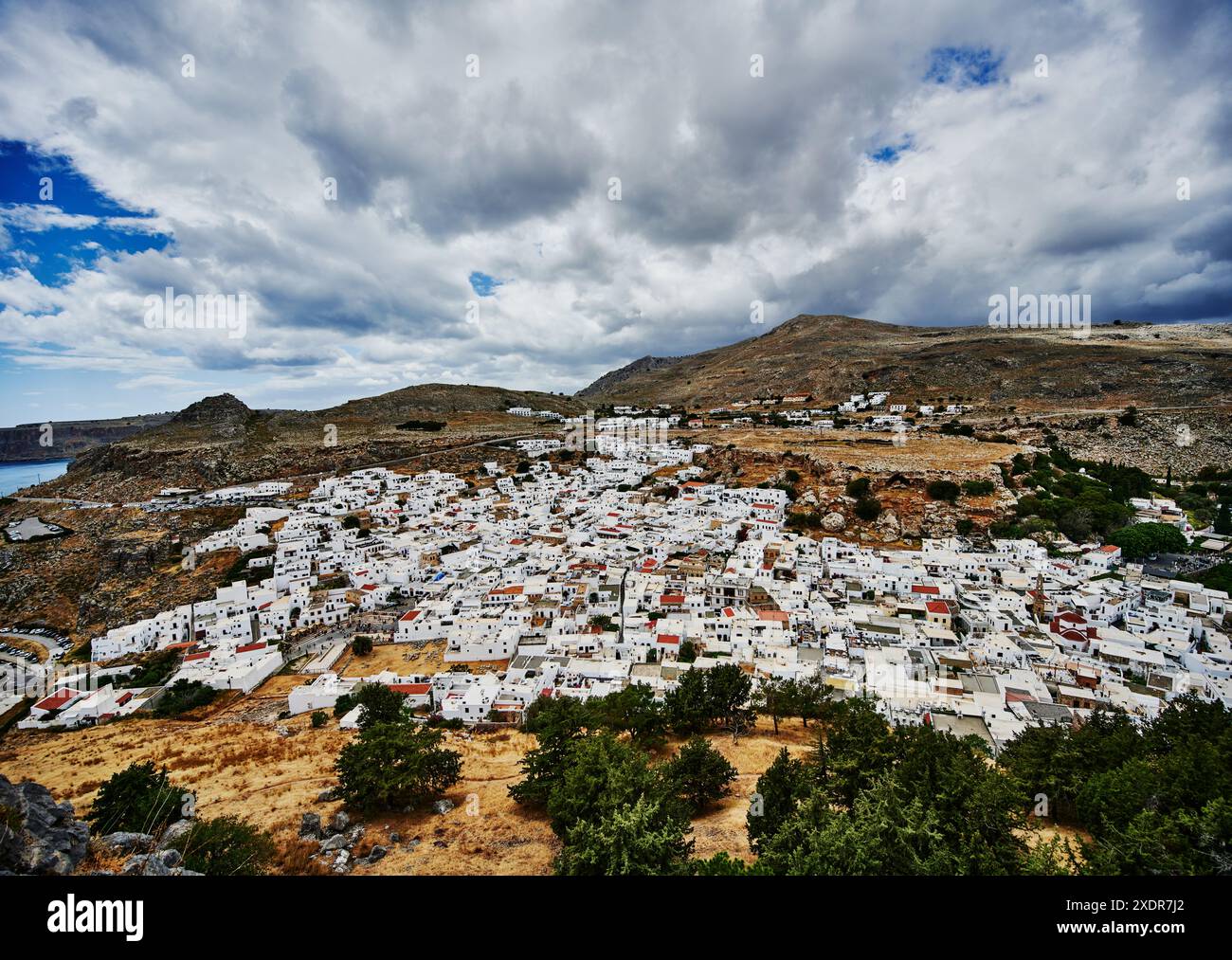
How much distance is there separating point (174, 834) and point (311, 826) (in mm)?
2422

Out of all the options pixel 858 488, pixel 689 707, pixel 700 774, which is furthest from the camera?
pixel 858 488

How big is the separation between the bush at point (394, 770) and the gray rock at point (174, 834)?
2.97 metres

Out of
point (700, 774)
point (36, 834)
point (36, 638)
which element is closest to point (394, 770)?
point (36, 834)

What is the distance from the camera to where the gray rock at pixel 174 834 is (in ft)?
32.2

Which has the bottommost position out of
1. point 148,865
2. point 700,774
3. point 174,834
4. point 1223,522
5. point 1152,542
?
point 700,774

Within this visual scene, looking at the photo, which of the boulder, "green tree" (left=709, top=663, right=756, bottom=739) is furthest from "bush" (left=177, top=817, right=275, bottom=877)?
the boulder

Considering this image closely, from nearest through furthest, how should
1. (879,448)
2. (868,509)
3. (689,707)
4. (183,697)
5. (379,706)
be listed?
(689,707)
(379,706)
(183,697)
(868,509)
(879,448)

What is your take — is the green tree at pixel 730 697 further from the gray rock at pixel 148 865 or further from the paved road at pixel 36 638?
the paved road at pixel 36 638

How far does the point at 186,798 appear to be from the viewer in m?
12.5

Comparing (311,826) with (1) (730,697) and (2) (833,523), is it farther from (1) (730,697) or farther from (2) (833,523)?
(2) (833,523)

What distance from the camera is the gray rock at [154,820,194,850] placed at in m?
9.83

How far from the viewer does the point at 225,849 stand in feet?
31.1

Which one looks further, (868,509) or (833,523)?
(868,509)
